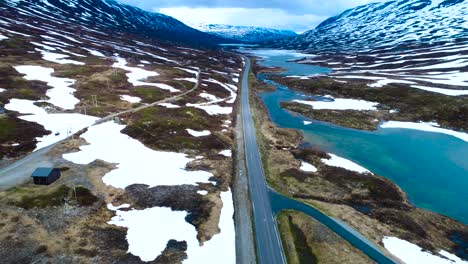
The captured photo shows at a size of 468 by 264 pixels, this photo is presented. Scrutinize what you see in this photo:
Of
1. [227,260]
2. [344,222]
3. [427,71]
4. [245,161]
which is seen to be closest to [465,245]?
[344,222]

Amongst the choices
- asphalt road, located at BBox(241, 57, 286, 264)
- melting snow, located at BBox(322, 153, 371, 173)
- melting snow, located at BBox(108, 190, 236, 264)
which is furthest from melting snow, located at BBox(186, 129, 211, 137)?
melting snow, located at BBox(108, 190, 236, 264)

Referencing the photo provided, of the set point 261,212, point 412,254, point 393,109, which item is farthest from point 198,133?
point 393,109

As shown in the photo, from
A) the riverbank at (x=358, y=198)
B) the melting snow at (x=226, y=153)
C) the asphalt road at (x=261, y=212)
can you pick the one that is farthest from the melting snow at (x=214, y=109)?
the melting snow at (x=226, y=153)

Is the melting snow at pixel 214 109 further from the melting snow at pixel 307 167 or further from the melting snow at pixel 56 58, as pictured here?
the melting snow at pixel 56 58

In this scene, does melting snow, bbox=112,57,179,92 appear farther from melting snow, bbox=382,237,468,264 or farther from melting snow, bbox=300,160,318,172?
melting snow, bbox=382,237,468,264

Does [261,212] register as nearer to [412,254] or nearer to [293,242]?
[293,242]

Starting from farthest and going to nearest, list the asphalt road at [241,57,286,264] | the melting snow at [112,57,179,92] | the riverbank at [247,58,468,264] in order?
the melting snow at [112,57,179,92]
the riverbank at [247,58,468,264]
the asphalt road at [241,57,286,264]
